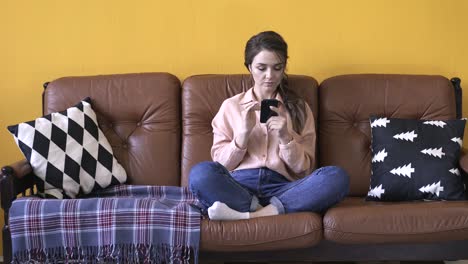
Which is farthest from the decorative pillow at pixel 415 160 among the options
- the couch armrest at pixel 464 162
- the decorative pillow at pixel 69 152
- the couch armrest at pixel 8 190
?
the couch armrest at pixel 8 190

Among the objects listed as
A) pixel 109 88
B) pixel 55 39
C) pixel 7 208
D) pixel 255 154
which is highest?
pixel 55 39

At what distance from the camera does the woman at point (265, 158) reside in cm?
193

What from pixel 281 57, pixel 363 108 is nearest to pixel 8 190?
pixel 281 57

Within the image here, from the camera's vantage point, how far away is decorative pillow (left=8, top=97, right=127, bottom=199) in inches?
85.9

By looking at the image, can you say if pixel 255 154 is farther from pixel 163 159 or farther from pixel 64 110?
pixel 64 110

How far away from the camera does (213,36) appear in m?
2.63

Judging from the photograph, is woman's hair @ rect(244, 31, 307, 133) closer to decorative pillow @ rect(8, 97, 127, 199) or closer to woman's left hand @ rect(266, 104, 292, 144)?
woman's left hand @ rect(266, 104, 292, 144)

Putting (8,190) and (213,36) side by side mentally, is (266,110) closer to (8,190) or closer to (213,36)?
(213,36)

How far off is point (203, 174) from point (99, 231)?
0.40 metres

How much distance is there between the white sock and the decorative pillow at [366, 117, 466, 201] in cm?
63

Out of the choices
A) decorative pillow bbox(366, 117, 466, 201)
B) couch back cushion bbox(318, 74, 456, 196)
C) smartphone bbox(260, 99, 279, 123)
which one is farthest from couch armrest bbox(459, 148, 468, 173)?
smartphone bbox(260, 99, 279, 123)

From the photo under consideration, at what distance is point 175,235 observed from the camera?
1888 millimetres

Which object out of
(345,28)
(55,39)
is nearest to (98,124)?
(55,39)

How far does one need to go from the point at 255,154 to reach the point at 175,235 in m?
0.50
